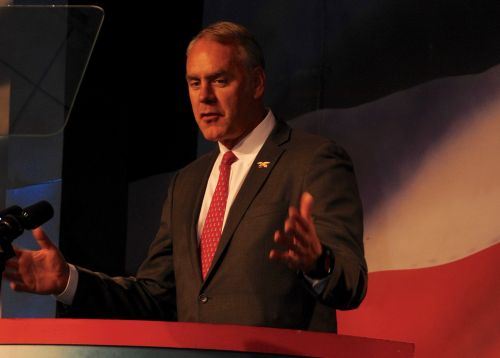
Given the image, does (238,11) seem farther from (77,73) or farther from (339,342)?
(339,342)

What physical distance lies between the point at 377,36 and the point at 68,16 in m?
1.03

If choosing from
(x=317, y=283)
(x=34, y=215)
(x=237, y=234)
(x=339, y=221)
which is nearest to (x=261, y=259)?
(x=237, y=234)

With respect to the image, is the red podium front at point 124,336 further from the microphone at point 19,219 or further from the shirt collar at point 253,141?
the shirt collar at point 253,141

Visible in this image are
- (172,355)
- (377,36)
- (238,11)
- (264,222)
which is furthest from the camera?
(238,11)

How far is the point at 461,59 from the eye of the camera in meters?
3.29

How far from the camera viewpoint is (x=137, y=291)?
2477 millimetres

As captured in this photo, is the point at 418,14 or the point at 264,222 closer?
the point at 264,222

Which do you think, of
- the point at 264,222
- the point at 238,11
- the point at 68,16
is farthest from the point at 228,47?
the point at 238,11

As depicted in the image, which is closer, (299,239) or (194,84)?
(299,239)

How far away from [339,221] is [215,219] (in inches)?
12.6

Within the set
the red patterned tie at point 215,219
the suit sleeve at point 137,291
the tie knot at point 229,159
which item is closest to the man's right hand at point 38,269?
the suit sleeve at point 137,291

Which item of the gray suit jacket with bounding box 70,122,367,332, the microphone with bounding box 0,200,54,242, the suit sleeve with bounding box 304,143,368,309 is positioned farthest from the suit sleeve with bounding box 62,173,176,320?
the suit sleeve with bounding box 304,143,368,309

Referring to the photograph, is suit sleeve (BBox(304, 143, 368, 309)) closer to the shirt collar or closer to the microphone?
the shirt collar

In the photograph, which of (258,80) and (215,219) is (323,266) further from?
(258,80)
